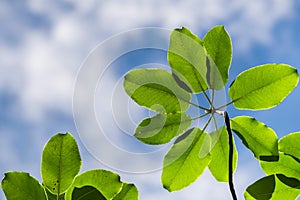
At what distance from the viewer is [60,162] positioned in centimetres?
113

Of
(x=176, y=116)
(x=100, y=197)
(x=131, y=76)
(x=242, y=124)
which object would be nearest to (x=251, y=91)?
(x=242, y=124)

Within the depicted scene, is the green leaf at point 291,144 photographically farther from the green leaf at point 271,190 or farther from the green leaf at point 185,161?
the green leaf at point 185,161

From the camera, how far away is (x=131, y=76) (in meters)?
1.17

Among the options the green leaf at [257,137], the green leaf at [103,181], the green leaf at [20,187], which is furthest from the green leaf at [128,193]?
the green leaf at [257,137]

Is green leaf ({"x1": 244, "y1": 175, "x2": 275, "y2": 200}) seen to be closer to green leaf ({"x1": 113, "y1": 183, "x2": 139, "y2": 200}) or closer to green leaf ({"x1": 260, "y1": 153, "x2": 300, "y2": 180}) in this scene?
green leaf ({"x1": 260, "y1": 153, "x2": 300, "y2": 180})

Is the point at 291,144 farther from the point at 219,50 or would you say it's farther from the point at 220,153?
the point at 219,50

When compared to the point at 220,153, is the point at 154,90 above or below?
above

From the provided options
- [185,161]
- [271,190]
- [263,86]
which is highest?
[263,86]

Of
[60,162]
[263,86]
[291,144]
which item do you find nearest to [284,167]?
[291,144]

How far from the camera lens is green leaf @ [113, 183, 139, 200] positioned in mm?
1152

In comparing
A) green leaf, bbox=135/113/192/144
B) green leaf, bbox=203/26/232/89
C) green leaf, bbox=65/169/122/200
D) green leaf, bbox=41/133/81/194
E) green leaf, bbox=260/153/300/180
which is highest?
green leaf, bbox=203/26/232/89

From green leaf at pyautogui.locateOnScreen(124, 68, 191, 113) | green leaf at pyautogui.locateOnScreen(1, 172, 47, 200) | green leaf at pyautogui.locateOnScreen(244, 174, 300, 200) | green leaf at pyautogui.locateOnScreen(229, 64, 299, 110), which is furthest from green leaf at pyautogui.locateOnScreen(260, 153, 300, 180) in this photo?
green leaf at pyautogui.locateOnScreen(1, 172, 47, 200)

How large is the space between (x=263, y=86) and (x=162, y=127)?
0.27 m

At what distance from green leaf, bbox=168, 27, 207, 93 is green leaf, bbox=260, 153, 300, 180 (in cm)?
26
